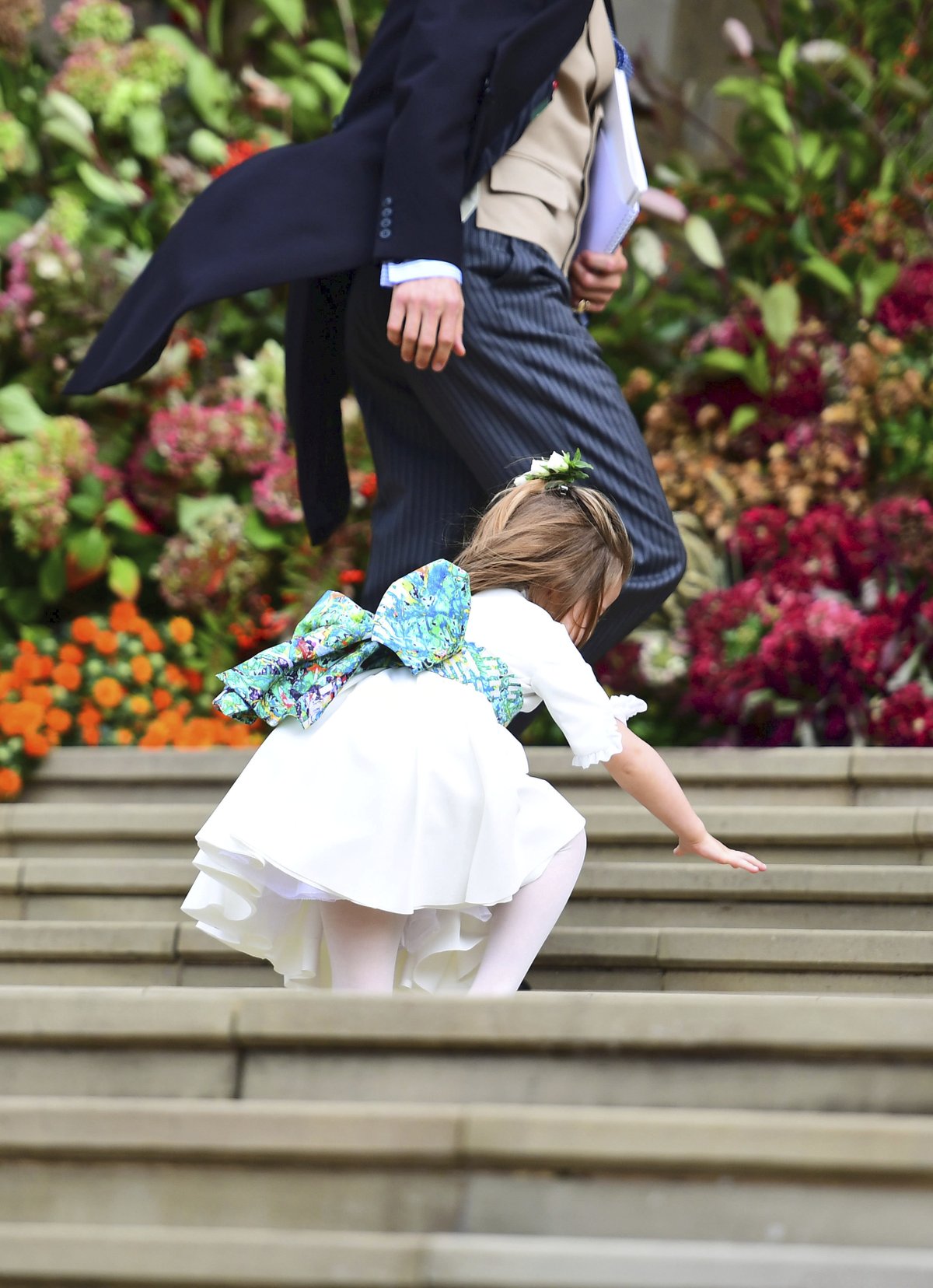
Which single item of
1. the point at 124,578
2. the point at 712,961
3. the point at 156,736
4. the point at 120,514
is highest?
the point at 712,961

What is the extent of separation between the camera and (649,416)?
4.20 meters

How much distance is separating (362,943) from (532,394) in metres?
0.86

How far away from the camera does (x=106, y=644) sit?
11.9ft

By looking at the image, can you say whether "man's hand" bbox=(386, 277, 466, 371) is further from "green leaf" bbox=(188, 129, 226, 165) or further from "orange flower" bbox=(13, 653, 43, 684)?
"green leaf" bbox=(188, 129, 226, 165)

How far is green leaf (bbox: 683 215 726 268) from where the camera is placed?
13.9 feet

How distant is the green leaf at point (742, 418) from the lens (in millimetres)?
4035

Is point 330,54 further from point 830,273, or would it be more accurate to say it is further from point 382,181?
point 382,181

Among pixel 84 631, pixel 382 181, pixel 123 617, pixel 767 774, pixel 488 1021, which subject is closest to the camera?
pixel 488 1021

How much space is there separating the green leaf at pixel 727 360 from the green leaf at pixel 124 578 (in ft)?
5.66

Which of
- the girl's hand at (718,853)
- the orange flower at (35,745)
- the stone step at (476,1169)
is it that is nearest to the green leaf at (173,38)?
the orange flower at (35,745)

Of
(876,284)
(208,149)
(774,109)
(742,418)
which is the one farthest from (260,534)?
(774,109)

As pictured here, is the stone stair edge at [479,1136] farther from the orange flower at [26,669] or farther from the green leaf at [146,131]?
the green leaf at [146,131]

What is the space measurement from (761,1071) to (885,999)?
0.15 metres

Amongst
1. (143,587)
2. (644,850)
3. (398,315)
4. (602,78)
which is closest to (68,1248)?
(398,315)
